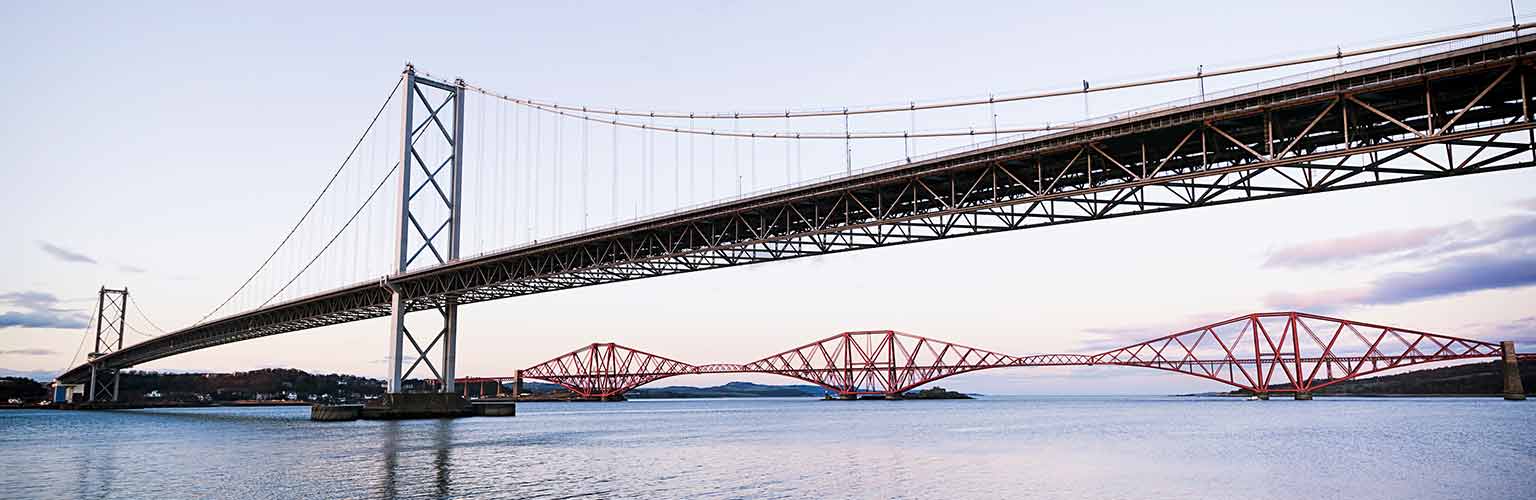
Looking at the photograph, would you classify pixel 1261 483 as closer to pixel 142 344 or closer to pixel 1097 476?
pixel 1097 476

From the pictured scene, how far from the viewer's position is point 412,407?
57781mm

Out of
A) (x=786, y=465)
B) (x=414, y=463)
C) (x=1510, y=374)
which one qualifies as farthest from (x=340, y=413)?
(x=1510, y=374)

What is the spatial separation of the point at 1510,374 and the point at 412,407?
113 metres

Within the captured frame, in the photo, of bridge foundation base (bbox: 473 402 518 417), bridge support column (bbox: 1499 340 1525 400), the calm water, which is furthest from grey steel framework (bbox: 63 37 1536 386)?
bridge support column (bbox: 1499 340 1525 400)

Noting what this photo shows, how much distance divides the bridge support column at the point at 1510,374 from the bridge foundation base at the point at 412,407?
352ft

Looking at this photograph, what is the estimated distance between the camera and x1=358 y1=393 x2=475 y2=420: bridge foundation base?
187ft

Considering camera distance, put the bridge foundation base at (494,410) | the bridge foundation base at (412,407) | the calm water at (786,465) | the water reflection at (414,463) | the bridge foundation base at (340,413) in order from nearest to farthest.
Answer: the water reflection at (414,463) → the calm water at (786,465) → the bridge foundation base at (412,407) → the bridge foundation base at (340,413) → the bridge foundation base at (494,410)

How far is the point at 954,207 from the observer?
112ft

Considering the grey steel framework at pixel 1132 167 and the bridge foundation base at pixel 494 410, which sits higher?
the grey steel framework at pixel 1132 167

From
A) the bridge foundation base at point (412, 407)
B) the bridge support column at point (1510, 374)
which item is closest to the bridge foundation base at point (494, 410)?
the bridge foundation base at point (412, 407)

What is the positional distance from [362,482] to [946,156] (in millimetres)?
20117

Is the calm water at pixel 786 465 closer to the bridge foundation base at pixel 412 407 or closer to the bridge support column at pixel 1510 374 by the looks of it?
the bridge foundation base at pixel 412 407

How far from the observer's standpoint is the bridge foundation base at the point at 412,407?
56.9 meters

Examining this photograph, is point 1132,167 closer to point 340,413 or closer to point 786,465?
point 786,465
